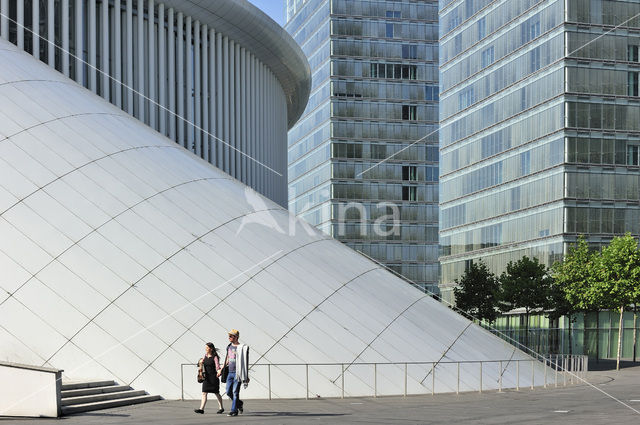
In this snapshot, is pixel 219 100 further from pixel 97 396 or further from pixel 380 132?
pixel 380 132

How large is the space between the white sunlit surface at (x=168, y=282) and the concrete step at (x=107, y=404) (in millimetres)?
621

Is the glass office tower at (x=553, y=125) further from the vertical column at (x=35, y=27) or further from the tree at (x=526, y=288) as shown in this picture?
the vertical column at (x=35, y=27)

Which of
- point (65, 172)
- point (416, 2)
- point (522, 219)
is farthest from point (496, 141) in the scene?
point (65, 172)

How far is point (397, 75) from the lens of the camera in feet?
421

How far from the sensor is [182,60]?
128 ft

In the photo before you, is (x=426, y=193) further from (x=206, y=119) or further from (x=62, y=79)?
(x=62, y=79)

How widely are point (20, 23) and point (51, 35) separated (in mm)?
1259

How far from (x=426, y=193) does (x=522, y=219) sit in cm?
4868

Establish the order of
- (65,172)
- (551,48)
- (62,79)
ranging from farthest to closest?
1. (551,48)
2. (62,79)
3. (65,172)

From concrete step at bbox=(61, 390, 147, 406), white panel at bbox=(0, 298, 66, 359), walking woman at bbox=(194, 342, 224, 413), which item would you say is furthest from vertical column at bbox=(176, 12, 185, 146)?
walking woman at bbox=(194, 342, 224, 413)

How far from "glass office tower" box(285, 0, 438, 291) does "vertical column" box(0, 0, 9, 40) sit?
9341cm

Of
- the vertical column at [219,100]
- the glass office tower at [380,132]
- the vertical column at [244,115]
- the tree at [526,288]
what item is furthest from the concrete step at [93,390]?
the glass office tower at [380,132]

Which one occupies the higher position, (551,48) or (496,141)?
(551,48)

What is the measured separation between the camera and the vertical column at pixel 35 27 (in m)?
33.5
